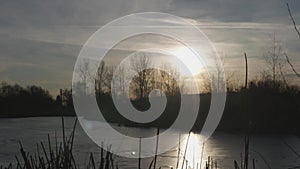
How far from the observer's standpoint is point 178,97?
134 feet

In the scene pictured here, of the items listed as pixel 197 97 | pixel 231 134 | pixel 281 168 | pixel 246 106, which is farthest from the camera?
pixel 197 97

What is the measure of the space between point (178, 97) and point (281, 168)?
24.5 meters

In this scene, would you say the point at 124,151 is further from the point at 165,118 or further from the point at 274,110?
the point at 165,118

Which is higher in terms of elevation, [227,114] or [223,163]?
[227,114]

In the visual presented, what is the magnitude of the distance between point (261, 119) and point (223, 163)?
51.7 feet

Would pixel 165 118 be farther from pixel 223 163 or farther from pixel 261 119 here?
pixel 223 163

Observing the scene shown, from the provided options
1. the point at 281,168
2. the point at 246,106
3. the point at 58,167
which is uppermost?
the point at 246,106

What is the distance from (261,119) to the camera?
32.2 meters

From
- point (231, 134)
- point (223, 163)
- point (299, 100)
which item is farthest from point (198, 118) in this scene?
point (299, 100)

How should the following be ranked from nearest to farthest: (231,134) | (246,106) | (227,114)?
(246,106) → (231,134) → (227,114)

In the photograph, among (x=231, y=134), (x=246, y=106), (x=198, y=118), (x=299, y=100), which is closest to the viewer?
(x=246, y=106)

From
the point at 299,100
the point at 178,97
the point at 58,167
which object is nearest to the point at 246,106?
the point at 58,167

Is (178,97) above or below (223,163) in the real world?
above

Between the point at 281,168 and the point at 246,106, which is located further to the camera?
the point at 281,168
